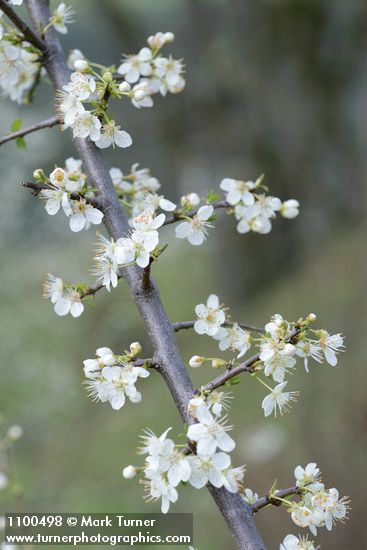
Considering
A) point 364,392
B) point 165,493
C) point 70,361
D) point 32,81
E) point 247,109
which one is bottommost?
point 165,493

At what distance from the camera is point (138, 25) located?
5680 mm

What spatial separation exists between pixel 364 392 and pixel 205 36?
3.25 m

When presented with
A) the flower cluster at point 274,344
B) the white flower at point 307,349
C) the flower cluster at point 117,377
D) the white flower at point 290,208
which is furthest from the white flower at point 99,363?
the white flower at point 290,208

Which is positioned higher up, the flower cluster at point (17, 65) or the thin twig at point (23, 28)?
the flower cluster at point (17, 65)

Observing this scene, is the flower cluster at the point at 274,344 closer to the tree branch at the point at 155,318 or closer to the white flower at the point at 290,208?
the tree branch at the point at 155,318

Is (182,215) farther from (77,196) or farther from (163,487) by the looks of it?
(163,487)

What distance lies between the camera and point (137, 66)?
4.02 feet

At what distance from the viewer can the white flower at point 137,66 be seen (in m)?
1.21

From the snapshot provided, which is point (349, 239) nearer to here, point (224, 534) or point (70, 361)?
point (70, 361)

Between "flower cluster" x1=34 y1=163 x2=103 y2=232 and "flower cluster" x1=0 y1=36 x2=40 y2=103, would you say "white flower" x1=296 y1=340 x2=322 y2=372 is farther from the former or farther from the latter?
"flower cluster" x1=0 y1=36 x2=40 y2=103

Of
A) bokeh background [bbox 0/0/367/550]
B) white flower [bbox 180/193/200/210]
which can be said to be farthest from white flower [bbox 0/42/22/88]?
bokeh background [bbox 0/0/367/550]

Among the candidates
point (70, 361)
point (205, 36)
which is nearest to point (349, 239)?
point (205, 36)

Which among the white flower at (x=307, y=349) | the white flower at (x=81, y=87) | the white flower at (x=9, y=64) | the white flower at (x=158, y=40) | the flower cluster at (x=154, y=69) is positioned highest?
the white flower at (x=158, y=40)

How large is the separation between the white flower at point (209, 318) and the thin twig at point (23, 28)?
0.51 meters
